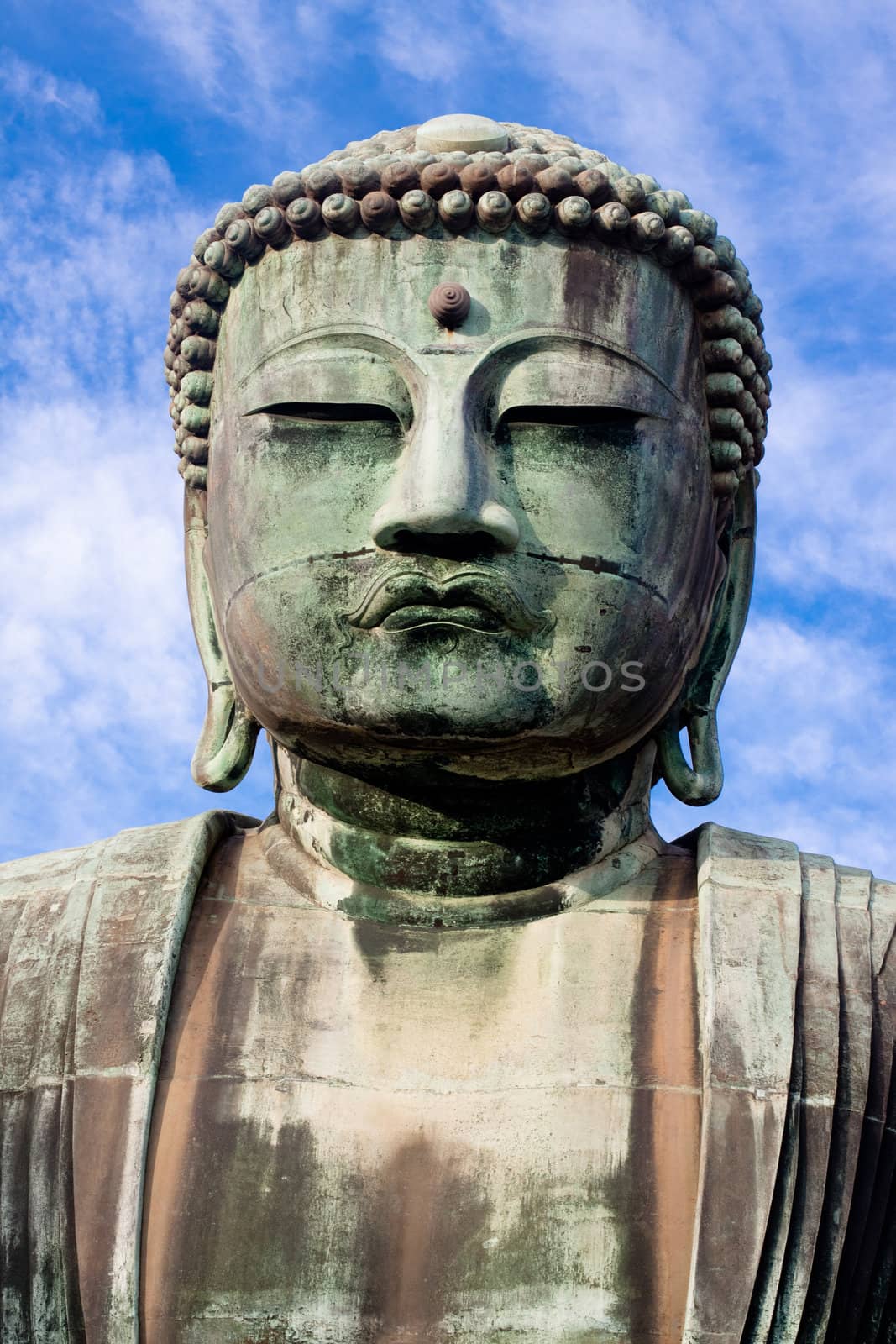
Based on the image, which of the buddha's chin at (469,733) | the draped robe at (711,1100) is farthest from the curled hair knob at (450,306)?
the draped robe at (711,1100)

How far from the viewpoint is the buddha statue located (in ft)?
23.2

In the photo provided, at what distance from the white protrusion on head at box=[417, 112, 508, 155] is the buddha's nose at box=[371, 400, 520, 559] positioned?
4.17ft

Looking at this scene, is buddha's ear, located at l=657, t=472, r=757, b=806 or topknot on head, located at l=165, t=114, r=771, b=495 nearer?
topknot on head, located at l=165, t=114, r=771, b=495

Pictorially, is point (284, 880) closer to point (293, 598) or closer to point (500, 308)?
point (293, 598)

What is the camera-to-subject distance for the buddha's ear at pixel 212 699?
873 centimetres

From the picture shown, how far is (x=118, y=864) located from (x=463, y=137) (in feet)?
9.59

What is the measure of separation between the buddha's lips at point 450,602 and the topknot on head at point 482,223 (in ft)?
4.54

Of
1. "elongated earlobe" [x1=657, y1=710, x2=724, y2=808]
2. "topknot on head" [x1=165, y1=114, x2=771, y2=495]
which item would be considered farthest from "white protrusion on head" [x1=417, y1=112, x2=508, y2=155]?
"elongated earlobe" [x1=657, y1=710, x2=724, y2=808]

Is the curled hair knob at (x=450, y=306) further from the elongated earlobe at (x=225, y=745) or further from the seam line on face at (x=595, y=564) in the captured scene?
the elongated earlobe at (x=225, y=745)

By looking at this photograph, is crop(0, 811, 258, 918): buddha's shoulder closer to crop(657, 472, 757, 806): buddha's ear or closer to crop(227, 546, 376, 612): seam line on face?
crop(227, 546, 376, 612): seam line on face

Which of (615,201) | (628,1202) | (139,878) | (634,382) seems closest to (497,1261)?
(628,1202)

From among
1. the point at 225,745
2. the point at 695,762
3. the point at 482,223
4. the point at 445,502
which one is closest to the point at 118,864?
the point at 225,745

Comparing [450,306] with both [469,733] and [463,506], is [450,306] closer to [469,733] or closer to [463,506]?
[463,506]

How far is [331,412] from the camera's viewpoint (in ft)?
26.4
